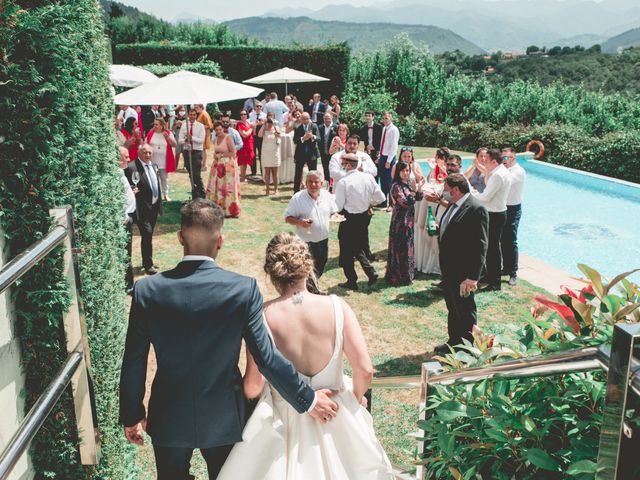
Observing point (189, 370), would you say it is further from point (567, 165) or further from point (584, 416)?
point (567, 165)

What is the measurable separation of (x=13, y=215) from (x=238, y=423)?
1.35 meters

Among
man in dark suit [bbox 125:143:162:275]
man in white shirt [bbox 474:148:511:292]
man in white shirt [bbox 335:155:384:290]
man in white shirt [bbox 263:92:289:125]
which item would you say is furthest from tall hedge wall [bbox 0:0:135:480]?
man in white shirt [bbox 263:92:289:125]

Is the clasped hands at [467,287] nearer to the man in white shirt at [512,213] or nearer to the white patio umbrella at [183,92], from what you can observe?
the man in white shirt at [512,213]

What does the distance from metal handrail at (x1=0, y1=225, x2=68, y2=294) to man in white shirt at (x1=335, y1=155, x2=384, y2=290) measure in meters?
5.74

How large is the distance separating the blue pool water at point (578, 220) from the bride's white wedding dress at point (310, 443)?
336 inches

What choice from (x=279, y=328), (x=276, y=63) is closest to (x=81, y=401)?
(x=279, y=328)

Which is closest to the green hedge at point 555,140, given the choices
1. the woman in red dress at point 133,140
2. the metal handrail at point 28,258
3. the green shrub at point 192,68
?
the green shrub at point 192,68

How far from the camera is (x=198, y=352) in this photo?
2580mm

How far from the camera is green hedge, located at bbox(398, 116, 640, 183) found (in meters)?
17.6

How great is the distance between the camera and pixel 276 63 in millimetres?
25562

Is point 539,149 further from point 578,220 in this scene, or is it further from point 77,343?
point 77,343

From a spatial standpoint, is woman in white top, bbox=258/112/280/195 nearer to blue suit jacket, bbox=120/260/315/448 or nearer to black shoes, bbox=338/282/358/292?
black shoes, bbox=338/282/358/292

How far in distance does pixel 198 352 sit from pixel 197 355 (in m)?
0.02

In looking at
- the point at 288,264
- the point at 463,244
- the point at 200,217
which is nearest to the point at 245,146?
the point at 463,244
